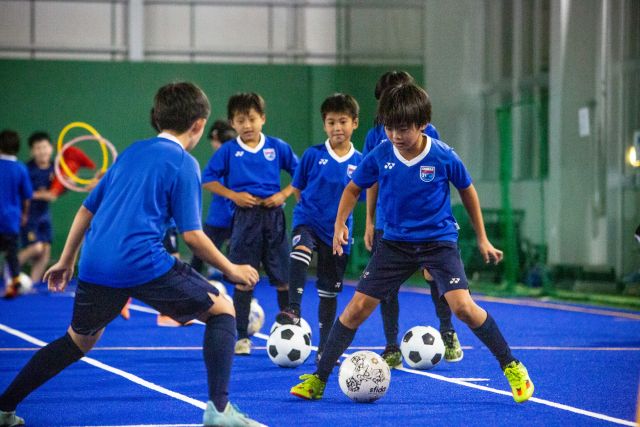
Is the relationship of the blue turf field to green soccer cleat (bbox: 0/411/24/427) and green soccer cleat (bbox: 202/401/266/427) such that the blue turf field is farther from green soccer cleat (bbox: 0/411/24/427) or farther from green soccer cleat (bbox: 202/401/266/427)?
green soccer cleat (bbox: 202/401/266/427)

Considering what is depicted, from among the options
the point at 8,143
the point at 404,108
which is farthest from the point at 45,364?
the point at 8,143

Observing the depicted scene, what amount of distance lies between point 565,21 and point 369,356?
31.2 ft

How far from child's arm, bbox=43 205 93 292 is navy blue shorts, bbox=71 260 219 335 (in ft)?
0.56

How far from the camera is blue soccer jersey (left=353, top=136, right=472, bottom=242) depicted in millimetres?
5801

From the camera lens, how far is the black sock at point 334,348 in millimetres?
5902

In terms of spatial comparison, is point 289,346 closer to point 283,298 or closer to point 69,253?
point 283,298

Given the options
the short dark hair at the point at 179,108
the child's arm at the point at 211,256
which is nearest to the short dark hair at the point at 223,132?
the short dark hair at the point at 179,108

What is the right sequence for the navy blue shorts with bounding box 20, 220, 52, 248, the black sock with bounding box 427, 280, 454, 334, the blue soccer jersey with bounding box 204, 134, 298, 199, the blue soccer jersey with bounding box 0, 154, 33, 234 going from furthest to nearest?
the navy blue shorts with bounding box 20, 220, 52, 248 → the blue soccer jersey with bounding box 0, 154, 33, 234 → the blue soccer jersey with bounding box 204, 134, 298, 199 → the black sock with bounding box 427, 280, 454, 334

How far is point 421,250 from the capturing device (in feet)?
19.2

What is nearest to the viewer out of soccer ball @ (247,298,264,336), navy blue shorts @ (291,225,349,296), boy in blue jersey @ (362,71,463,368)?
boy in blue jersey @ (362,71,463,368)

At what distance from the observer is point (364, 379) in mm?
5828

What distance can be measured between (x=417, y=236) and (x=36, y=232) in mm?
9922

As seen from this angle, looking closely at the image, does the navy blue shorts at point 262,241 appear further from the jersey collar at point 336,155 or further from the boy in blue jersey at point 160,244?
the boy in blue jersey at point 160,244

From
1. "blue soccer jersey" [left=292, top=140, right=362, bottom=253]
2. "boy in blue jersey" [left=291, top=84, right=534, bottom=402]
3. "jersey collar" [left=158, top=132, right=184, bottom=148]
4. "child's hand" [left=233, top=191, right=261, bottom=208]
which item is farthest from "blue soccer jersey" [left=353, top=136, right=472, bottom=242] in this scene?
"child's hand" [left=233, top=191, right=261, bottom=208]
